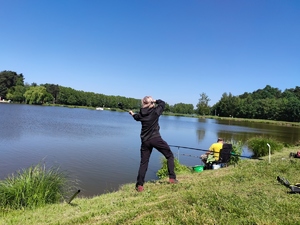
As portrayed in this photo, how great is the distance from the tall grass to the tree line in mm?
96246

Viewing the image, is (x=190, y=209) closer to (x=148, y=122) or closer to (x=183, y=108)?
(x=148, y=122)

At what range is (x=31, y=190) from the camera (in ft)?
22.2

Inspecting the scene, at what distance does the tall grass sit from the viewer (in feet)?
21.5

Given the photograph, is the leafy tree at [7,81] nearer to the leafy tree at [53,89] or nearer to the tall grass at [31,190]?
the leafy tree at [53,89]

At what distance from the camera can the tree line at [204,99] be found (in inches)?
3906

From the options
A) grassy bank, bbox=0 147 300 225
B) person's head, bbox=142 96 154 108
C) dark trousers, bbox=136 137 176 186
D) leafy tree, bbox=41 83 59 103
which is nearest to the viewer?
grassy bank, bbox=0 147 300 225

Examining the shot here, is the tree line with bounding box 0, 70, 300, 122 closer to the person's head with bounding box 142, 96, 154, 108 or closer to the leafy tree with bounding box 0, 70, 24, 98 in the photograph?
the leafy tree with bounding box 0, 70, 24, 98

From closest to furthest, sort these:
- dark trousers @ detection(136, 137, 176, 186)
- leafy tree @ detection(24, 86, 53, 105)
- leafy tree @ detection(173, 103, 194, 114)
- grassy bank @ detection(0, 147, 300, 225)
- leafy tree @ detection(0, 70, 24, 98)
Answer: grassy bank @ detection(0, 147, 300, 225), dark trousers @ detection(136, 137, 176, 186), leafy tree @ detection(24, 86, 53, 105), leafy tree @ detection(0, 70, 24, 98), leafy tree @ detection(173, 103, 194, 114)

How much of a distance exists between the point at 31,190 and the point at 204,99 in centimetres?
12495

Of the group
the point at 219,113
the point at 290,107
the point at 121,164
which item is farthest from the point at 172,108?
the point at 121,164

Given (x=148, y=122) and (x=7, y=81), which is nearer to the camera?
(x=148, y=122)

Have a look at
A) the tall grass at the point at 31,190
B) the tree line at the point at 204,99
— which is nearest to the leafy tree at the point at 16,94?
the tree line at the point at 204,99

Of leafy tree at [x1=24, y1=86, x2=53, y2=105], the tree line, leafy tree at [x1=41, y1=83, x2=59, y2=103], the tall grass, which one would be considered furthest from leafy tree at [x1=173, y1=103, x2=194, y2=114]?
the tall grass

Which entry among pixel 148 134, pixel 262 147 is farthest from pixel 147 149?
pixel 262 147
